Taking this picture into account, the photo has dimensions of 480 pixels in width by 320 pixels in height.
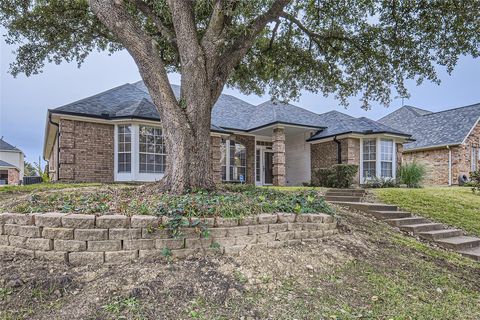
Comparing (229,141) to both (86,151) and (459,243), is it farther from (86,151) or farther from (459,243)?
(459,243)

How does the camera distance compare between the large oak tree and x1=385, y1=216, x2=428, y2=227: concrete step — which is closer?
the large oak tree

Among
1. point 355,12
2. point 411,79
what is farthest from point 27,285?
point 411,79

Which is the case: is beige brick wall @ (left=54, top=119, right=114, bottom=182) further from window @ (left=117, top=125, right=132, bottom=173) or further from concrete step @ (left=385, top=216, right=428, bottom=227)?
concrete step @ (left=385, top=216, right=428, bottom=227)

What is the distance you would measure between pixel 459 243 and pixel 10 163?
121ft

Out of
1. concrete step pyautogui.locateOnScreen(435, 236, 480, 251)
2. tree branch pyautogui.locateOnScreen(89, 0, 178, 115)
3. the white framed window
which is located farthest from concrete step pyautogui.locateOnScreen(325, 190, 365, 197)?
the white framed window

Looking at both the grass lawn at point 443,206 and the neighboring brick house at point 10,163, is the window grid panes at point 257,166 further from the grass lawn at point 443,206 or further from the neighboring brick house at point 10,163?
the neighboring brick house at point 10,163

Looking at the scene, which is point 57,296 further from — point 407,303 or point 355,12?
point 355,12

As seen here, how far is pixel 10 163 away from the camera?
30.1 meters

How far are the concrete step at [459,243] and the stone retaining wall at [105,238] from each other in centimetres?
512

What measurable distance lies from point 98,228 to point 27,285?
2.58 ft

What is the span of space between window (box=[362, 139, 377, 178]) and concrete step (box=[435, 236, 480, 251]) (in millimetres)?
7478

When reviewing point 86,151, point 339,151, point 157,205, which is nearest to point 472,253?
point 157,205

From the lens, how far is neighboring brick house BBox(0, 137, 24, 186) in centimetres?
2753

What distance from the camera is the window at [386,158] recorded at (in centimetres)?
1406
